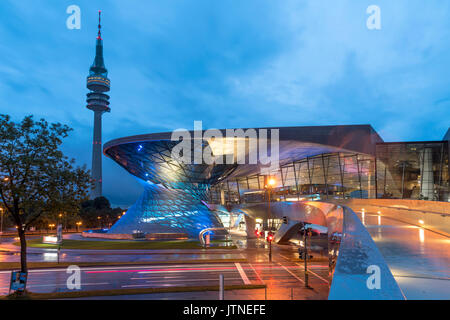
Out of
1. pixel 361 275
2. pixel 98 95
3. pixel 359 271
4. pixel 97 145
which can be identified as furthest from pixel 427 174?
pixel 97 145

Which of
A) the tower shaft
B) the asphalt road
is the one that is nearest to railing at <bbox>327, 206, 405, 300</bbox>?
the asphalt road

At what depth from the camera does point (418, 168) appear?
40.5 m

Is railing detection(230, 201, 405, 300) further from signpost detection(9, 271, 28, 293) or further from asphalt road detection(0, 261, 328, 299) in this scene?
signpost detection(9, 271, 28, 293)

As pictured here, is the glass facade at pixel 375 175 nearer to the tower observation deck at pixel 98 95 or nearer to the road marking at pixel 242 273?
the road marking at pixel 242 273

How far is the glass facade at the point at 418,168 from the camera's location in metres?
39.7

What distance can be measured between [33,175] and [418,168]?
4128 cm

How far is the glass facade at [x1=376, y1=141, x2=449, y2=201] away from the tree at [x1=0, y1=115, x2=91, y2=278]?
37.5m

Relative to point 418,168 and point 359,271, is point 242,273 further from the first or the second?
point 418,168

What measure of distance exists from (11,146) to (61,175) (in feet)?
8.24

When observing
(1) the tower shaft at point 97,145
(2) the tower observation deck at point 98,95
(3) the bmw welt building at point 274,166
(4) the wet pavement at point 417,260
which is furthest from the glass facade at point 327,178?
(1) the tower shaft at point 97,145

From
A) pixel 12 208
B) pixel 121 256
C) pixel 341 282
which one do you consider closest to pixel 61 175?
pixel 12 208

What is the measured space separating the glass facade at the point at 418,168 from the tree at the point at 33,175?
37.5 metres

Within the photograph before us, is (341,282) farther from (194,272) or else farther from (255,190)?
(255,190)

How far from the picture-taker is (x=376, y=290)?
16.3ft
